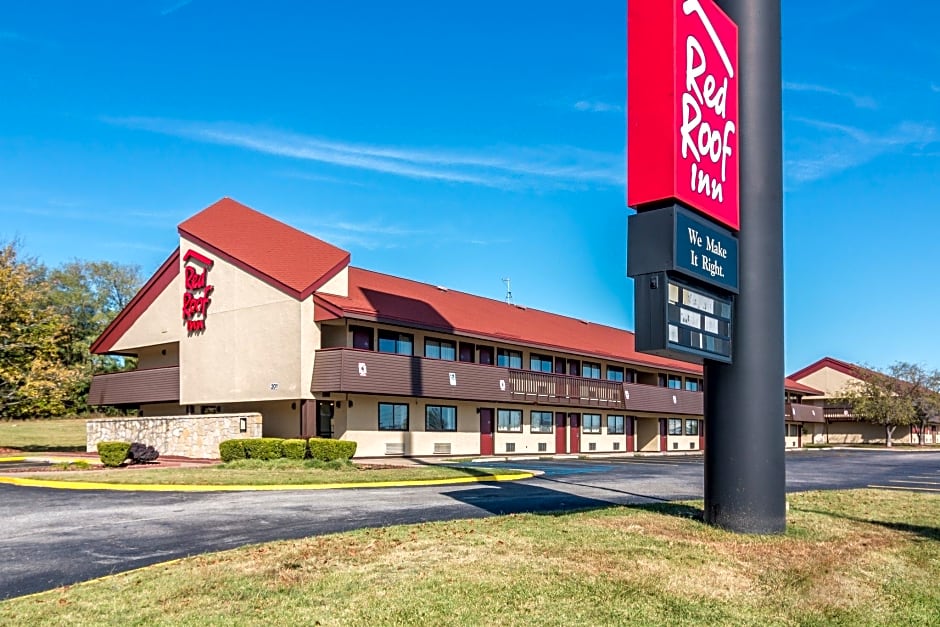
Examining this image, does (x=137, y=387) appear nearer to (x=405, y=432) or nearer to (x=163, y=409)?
(x=163, y=409)

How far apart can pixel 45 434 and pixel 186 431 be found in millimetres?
25379

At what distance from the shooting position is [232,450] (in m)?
28.1

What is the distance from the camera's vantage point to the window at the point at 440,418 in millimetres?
35688

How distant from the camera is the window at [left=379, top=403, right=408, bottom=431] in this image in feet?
110

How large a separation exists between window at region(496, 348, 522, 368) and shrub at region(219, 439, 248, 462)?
590 inches

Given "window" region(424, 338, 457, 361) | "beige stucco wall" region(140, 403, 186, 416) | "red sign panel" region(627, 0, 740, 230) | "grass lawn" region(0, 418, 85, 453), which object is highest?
"red sign panel" region(627, 0, 740, 230)

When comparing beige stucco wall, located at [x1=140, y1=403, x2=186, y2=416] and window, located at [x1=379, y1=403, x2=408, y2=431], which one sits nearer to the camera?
window, located at [x1=379, y1=403, x2=408, y2=431]

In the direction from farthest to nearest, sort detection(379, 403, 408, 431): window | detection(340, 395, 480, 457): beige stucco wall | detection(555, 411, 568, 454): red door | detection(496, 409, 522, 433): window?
detection(555, 411, 568, 454): red door → detection(496, 409, 522, 433): window → detection(379, 403, 408, 431): window → detection(340, 395, 480, 457): beige stucco wall

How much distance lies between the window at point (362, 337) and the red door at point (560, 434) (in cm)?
1381

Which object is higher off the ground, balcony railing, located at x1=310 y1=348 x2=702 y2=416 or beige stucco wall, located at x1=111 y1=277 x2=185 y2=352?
beige stucco wall, located at x1=111 y1=277 x2=185 y2=352

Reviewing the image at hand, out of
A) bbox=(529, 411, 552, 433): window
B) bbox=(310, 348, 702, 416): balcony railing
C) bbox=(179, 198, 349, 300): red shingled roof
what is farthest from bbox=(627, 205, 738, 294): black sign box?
bbox=(529, 411, 552, 433): window

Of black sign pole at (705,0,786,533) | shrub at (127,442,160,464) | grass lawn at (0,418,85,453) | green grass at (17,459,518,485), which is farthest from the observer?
grass lawn at (0,418,85,453)

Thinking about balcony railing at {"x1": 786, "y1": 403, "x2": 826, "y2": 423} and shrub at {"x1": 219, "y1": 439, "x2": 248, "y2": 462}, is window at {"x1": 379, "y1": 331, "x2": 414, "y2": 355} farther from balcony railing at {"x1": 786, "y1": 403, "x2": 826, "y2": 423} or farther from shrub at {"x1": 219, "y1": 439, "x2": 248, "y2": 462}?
balcony railing at {"x1": 786, "y1": 403, "x2": 826, "y2": 423}

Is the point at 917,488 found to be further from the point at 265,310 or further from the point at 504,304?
the point at 504,304
